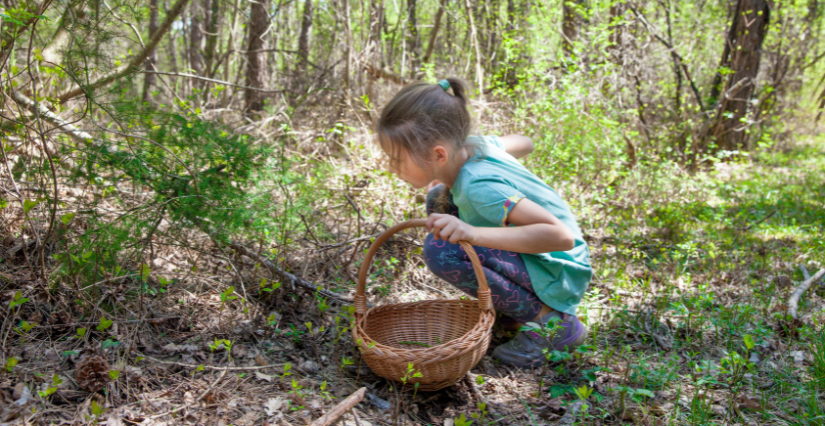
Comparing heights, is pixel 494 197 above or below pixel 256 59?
below

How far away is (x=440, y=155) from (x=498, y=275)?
0.58 m

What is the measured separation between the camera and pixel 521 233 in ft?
5.81

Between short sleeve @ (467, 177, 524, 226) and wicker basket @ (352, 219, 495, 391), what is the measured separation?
16 cm

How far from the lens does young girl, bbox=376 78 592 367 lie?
1806mm

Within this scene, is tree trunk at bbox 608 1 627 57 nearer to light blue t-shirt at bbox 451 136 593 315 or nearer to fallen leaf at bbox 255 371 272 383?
light blue t-shirt at bbox 451 136 593 315

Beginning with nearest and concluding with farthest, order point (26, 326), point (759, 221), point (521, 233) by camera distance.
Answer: point (26, 326) < point (521, 233) < point (759, 221)

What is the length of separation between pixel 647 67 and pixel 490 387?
5.39m

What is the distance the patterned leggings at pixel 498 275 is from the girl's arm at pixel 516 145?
67 centimetres

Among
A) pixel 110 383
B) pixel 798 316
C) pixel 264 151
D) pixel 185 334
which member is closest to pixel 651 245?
pixel 798 316

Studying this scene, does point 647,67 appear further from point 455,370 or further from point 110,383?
point 110,383

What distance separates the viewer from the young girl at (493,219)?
1806 mm

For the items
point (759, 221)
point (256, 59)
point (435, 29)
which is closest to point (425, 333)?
point (759, 221)

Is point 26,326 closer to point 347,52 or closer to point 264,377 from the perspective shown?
point 264,377

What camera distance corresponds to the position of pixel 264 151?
2.29m
